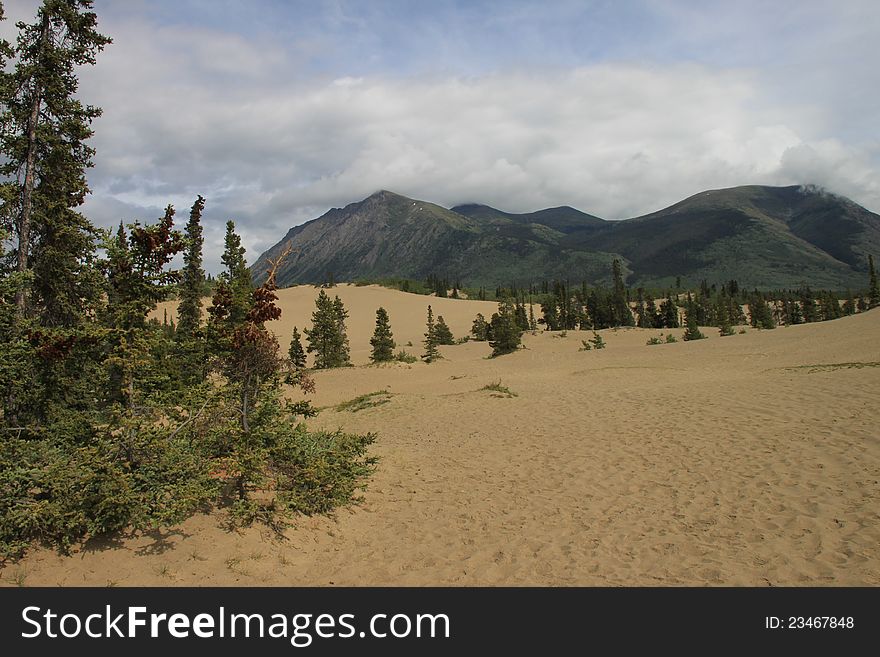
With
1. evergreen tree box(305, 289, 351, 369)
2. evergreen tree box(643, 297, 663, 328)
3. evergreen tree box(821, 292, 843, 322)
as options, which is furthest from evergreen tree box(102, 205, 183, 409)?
evergreen tree box(821, 292, 843, 322)

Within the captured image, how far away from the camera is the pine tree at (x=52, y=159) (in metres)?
8.91

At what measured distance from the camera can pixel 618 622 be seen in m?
5.09

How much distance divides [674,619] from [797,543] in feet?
7.75

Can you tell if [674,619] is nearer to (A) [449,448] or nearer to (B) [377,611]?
(B) [377,611]

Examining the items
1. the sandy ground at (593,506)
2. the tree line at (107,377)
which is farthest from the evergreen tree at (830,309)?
the tree line at (107,377)

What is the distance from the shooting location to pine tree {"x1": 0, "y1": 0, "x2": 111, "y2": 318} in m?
8.91

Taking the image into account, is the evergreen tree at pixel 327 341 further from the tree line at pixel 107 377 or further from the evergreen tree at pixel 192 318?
the tree line at pixel 107 377

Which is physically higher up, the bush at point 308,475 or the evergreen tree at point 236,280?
the evergreen tree at point 236,280

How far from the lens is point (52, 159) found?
9.28 metres

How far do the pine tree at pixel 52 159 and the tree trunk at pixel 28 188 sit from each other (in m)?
0.02

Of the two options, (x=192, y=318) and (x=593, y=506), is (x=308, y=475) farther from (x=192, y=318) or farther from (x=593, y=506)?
(x=192, y=318)

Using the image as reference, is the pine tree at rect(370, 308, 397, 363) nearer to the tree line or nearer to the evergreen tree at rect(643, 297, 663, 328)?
the tree line

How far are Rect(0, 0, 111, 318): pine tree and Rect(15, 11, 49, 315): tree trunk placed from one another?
0.6 inches

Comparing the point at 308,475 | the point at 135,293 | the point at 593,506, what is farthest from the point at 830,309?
the point at 135,293
